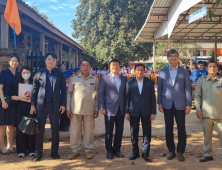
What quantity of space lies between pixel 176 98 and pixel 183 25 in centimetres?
857

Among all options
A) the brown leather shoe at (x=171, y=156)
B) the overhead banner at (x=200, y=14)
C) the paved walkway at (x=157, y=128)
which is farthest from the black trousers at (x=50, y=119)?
the overhead banner at (x=200, y=14)

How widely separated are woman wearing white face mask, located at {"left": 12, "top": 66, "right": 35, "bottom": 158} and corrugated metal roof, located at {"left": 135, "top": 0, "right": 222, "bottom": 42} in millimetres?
7211

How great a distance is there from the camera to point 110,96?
3.75m

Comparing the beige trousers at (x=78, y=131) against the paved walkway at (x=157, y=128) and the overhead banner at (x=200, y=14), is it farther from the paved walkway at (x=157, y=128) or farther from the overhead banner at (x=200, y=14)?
the overhead banner at (x=200, y=14)

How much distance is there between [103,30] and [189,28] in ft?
39.9

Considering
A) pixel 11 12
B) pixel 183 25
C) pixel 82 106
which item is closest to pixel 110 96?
pixel 82 106

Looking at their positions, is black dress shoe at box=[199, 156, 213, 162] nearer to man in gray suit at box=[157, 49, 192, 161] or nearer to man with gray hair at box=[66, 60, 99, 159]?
man in gray suit at box=[157, 49, 192, 161]

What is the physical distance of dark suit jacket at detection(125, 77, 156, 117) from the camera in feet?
11.9

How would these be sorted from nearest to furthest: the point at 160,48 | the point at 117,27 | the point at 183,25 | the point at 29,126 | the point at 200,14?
the point at 29,126
the point at 200,14
the point at 183,25
the point at 117,27
the point at 160,48

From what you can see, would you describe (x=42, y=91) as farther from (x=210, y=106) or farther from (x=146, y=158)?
(x=210, y=106)

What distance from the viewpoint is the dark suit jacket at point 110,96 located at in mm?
3732

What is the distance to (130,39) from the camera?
21219 millimetres

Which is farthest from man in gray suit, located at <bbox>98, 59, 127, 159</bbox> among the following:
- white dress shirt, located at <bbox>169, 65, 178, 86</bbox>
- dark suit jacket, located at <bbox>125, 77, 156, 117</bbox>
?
white dress shirt, located at <bbox>169, 65, 178, 86</bbox>

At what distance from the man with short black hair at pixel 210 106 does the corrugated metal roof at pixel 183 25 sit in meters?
5.59
